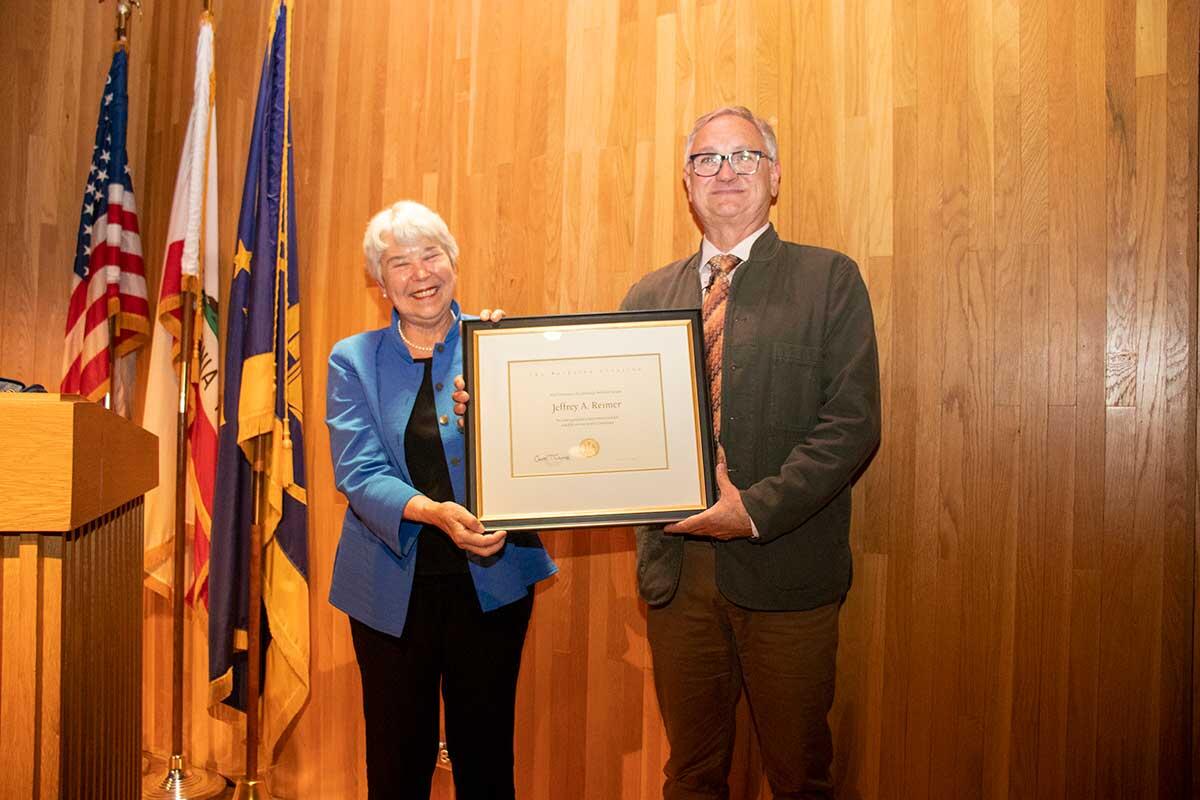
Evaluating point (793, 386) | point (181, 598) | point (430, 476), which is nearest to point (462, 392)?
point (430, 476)

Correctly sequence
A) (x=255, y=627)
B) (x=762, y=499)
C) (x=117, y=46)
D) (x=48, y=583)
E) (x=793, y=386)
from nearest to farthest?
(x=48, y=583)
(x=762, y=499)
(x=793, y=386)
(x=255, y=627)
(x=117, y=46)

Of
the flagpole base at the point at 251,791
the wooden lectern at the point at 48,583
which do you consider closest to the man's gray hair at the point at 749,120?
the wooden lectern at the point at 48,583

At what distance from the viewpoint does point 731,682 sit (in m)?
2.07

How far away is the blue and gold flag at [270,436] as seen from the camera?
116 inches

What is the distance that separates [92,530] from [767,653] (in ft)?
4.32

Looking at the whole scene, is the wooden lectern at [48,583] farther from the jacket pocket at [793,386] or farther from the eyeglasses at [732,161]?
the eyeglasses at [732,161]

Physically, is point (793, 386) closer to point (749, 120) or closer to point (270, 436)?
point (749, 120)

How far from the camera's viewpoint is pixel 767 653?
6.39 ft

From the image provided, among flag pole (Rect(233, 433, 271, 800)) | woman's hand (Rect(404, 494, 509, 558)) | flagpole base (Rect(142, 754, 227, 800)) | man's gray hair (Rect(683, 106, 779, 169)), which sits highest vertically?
man's gray hair (Rect(683, 106, 779, 169))

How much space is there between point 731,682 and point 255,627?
1.60 m

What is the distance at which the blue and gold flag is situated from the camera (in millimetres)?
2947

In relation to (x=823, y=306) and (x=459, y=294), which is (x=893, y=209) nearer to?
(x=823, y=306)

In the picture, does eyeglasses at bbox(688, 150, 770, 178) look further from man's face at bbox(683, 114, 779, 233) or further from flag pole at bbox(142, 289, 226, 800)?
flag pole at bbox(142, 289, 226, 800)

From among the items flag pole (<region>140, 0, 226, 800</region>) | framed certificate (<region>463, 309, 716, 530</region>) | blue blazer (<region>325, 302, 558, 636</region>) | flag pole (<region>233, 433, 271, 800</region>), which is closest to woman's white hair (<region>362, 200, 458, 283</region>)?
blue blazer (<region>325, 302, 558, 636</region>)
